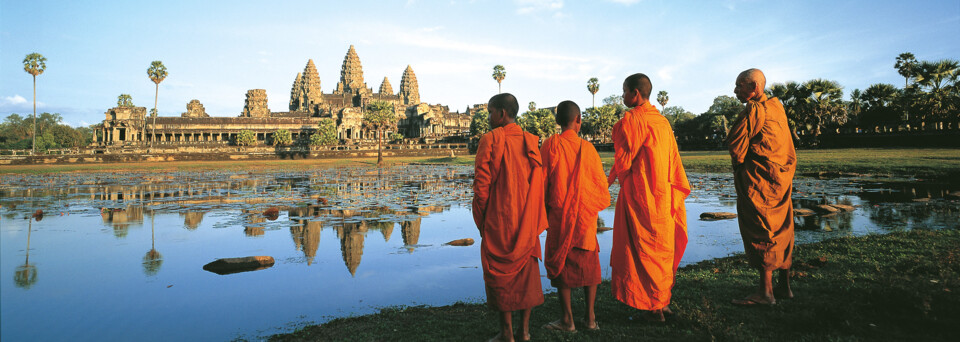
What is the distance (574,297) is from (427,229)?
4.34m

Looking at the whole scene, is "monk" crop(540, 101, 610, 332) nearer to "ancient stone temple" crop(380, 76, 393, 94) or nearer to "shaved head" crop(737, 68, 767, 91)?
"shaved head" crop(737, 68, 767, 91)

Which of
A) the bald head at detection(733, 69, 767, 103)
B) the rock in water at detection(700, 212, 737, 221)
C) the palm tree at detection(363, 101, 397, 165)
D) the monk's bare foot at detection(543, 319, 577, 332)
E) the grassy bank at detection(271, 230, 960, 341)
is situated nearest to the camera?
the grassy bank at detection(271, 230, 960, 341)

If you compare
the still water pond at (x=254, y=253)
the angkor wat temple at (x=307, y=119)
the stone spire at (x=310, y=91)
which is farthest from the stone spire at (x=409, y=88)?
the still water pond at (x=254, y=253)

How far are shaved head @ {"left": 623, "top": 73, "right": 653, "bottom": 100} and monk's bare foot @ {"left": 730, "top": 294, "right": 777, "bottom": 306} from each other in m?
1.77

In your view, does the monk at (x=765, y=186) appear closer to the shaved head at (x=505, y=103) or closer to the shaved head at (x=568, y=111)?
the shaved head at (x=568, y=111)

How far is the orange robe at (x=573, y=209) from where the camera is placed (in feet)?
12.0

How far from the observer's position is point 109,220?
31.4 ft

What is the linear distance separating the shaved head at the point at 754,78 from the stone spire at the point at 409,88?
11667cm

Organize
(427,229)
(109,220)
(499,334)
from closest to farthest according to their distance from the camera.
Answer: (499,334)
(427,229)
(109,220)

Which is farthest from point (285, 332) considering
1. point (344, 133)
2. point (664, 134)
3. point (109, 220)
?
point (344, 133)

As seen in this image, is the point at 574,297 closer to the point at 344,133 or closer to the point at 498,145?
the point at 498,145

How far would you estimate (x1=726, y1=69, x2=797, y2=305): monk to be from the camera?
394 centimetres

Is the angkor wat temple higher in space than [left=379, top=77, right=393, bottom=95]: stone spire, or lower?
lower

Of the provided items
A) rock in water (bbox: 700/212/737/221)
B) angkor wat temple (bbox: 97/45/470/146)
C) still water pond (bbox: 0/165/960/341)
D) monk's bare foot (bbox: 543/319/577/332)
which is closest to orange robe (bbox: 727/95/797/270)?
monk's bare foot (bbox: 543/319/577/332)
